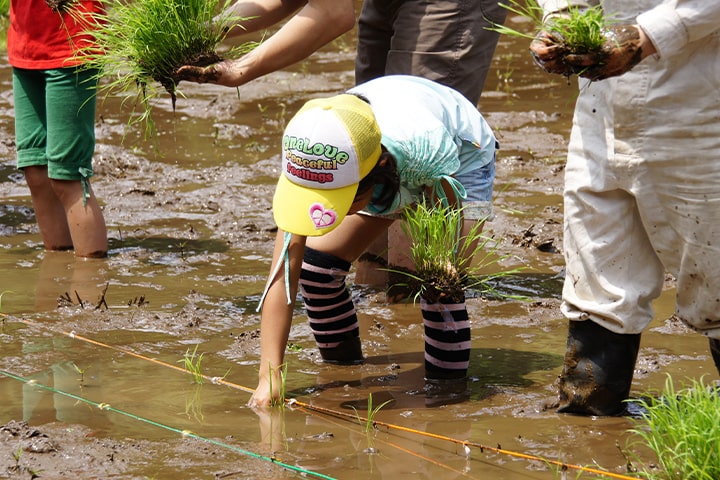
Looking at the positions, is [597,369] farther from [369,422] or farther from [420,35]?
[420,35]

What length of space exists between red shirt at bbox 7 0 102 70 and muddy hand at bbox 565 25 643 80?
8.44 feet

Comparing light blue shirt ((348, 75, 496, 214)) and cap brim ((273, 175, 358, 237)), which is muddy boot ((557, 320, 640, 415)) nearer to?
light blue shirt ((348, 75, 496, 214))

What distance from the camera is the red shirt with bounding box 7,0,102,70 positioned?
473 centimetres

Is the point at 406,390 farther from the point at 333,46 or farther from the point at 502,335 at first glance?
the point at 333,46

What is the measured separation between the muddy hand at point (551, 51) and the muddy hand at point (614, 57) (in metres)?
0.03

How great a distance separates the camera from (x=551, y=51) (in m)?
2.80

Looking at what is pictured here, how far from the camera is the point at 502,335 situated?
4.20 meters

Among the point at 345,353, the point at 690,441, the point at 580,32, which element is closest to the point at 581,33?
the point at 580,32

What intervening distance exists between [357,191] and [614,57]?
892 millimetres

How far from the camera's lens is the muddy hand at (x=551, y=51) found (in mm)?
2799

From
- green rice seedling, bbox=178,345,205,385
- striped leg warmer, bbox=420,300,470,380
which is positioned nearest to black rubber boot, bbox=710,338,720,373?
striped leg warmer, bbox=420,300,470,380

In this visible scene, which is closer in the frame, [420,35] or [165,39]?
[165,39]

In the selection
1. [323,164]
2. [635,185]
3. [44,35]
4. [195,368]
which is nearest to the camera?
[635,185]

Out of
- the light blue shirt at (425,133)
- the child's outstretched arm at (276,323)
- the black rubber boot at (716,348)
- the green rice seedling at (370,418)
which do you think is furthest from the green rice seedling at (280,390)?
the black rubber boot at (716,348)
